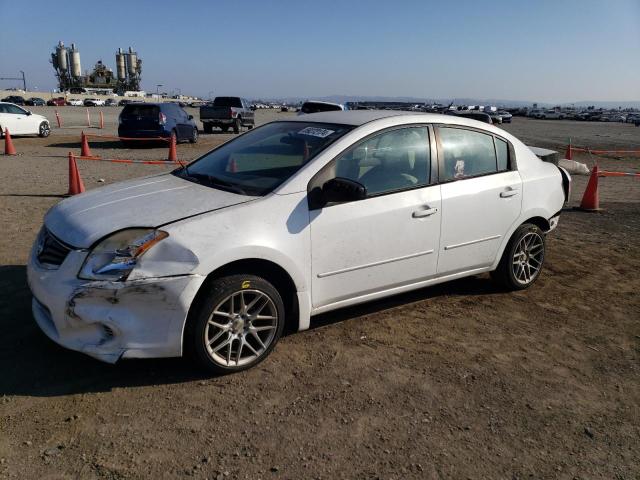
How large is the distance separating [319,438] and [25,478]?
57.0 inches

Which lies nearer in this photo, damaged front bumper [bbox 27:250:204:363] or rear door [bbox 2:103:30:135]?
damaged front bumper [bbox 27:250:204:363]

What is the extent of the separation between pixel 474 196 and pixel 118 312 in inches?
117

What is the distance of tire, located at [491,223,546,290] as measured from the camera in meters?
5.00

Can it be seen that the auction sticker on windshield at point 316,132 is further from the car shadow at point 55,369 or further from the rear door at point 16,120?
the rear door at point 16,120

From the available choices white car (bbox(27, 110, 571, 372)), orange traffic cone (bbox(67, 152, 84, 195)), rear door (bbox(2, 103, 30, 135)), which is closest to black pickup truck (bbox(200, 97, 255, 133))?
rear door (bbox(2, 103, 30, 135))

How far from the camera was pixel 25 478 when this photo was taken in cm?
250

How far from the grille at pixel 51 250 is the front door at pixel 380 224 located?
1.61 metres

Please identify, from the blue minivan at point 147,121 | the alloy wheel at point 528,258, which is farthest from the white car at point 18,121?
the alloy wheel at point 528,258

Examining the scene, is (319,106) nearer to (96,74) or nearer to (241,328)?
(241,328)

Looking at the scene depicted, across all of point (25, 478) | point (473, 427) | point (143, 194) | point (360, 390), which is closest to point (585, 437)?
point (473, 427)

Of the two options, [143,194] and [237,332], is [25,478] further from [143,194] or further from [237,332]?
[143,194]

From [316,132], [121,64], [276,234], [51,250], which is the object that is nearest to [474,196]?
[316,132]

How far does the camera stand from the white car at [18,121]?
19.6 m

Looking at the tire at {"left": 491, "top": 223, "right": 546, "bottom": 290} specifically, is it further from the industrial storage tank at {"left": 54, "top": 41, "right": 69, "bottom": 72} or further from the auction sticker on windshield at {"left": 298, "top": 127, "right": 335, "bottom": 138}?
the industrial storage tank at {"left": 54, "top": 41, "right": 69, "bottom": 72}
